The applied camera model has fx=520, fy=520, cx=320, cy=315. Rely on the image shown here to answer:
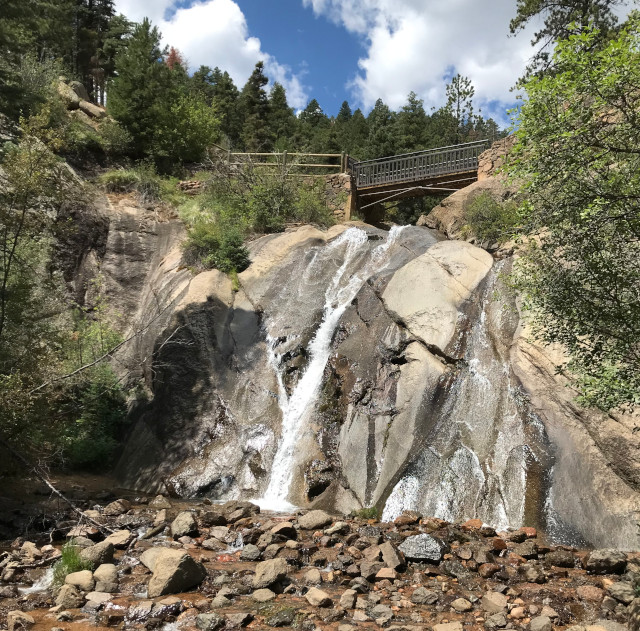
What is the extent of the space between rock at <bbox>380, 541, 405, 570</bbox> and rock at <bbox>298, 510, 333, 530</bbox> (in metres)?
1.41

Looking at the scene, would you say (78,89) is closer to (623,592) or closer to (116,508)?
(116,508)

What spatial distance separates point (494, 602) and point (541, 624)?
2.04 feet

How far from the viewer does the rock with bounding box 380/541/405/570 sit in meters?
6.92

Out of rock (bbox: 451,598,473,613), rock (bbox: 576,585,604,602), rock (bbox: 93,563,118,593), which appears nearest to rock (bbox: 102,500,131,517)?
rock (bbox: 93,563,118,593)

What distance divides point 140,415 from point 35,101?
851cm

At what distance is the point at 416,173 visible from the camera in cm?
2216

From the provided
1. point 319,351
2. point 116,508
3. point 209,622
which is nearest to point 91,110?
point 319,351

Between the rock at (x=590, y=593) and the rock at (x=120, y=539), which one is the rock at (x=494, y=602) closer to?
the rock at (x=590, y=593)

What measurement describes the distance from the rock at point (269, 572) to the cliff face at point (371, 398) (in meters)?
3.07

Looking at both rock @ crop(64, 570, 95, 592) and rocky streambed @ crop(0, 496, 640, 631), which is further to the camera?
rock @ crop(64, 570, 95, 592)

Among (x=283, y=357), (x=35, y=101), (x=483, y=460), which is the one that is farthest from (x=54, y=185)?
(x=483, y=460)

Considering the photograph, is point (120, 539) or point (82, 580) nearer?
point (82, 580)

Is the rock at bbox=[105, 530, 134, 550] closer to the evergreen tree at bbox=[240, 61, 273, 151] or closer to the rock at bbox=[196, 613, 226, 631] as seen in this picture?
the rock at bbox=[196, 613, 226, 631]

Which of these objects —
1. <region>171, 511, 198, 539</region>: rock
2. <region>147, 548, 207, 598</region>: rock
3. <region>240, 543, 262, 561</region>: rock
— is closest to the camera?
<region>147, 548, 207, 598</region>: rock
